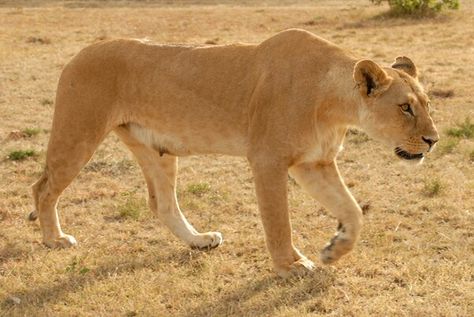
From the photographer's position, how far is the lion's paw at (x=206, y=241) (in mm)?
6043

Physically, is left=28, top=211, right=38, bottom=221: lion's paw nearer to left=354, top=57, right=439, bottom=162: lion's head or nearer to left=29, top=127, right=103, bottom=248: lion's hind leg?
left=29, top=127, right=103, bottom=248: lion's hind leg

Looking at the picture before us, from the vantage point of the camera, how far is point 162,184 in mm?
6254

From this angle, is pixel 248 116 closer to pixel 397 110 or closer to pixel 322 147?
pixel 322 147

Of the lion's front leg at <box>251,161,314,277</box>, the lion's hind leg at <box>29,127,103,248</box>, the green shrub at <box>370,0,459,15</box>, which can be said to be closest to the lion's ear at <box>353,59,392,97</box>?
the lion's front leg at <box>251,161,314,277</box>

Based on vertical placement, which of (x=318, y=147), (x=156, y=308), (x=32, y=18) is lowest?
(x=32, y=18)

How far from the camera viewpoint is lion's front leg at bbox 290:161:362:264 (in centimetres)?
534

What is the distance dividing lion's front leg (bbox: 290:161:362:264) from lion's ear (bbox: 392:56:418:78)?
31.6 inches

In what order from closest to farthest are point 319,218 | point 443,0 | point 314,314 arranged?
point 314,314, point 319,218, point 443,0

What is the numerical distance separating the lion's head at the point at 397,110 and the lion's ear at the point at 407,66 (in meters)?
0.37

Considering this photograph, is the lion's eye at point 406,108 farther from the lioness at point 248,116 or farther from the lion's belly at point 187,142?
the lion's belly at point 187,142

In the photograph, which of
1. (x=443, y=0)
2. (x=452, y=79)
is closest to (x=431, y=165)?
(x=452, y=79)

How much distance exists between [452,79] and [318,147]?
7.91 metres

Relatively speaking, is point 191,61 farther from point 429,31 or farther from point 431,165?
point 429,31

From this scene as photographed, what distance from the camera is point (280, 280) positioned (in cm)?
523
